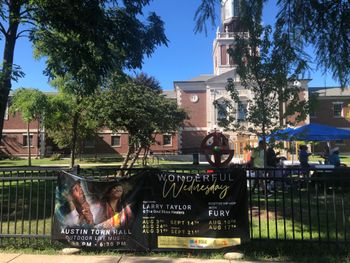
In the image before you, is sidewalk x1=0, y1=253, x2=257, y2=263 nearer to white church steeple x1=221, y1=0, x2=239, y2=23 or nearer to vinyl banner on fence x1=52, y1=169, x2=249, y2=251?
vinyl banner on fence x1=52, y1=169, x2=249, y2=251

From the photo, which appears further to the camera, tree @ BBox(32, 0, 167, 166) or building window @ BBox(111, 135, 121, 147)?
building window @ BBox(111, 135, 121, 147)

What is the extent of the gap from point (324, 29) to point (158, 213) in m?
4.55

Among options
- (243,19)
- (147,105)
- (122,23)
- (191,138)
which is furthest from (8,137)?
(243,19)

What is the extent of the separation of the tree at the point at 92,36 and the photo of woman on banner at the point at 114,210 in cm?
384

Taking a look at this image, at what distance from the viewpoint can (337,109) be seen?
177ft

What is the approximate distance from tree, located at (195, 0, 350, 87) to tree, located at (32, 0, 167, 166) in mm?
3414

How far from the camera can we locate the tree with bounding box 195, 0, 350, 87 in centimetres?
676

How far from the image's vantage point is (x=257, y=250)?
234 inches

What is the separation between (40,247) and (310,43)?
605cm

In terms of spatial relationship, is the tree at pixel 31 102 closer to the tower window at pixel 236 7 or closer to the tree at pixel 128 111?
the tree at pixel 128 111

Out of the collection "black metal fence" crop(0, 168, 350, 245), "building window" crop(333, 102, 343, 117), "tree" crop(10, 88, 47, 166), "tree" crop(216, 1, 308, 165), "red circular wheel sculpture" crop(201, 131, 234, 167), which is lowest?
"black metal fence" crop(0, 168, 350, 245)

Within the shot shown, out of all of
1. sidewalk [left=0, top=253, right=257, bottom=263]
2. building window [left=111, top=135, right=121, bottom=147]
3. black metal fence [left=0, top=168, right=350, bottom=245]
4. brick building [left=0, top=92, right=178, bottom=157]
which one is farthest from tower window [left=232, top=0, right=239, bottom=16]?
building window [left=111, top=135, right=121, bottom=147]

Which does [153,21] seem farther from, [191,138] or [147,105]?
[191,138]

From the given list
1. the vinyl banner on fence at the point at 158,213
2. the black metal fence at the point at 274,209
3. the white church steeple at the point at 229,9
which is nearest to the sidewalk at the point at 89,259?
the vinyl banner on fence at the point at 158,213
